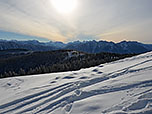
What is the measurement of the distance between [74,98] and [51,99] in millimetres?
849

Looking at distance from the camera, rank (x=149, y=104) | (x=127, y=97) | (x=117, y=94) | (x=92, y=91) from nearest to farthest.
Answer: (x=149, y=104) < (x=127, y=97) < (x=117, y=94) < (x=92, y=91)

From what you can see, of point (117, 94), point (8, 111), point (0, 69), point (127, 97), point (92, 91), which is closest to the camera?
point (127, 97)

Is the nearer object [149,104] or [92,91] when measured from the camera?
[149,104]

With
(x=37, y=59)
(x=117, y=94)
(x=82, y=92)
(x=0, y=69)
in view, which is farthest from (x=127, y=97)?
(x=0, y=69)

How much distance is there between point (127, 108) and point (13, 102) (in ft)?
12.2

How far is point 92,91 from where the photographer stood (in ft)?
11.3

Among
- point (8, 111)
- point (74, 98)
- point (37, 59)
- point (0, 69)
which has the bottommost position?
point (8, 111)

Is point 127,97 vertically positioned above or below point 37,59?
below

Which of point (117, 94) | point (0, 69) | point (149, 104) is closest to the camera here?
point (149, 104)

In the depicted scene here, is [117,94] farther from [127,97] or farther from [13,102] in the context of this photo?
[13,102]

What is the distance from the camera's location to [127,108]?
221cm

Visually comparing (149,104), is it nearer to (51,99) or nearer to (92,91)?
(92,91)

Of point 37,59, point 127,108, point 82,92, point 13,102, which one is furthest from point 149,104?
point 37,59

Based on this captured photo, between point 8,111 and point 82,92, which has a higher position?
point 82,92
